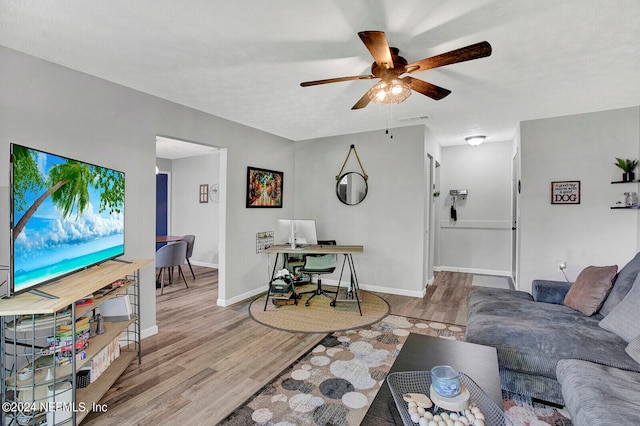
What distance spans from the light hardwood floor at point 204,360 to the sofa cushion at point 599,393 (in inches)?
71.8

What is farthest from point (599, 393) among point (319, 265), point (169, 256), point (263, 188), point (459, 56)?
point (169, 256)

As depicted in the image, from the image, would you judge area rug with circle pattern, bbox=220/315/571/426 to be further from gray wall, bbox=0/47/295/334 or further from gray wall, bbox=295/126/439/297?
gray wall, bbox=0/47/295/334

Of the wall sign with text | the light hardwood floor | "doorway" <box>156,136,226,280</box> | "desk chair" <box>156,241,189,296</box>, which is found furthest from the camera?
"doorway" <box>156,136,226,280</box>

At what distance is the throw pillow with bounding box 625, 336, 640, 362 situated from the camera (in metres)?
1.74

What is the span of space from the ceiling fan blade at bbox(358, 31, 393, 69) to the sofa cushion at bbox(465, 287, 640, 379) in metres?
1.95

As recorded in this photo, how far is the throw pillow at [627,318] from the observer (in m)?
1.91

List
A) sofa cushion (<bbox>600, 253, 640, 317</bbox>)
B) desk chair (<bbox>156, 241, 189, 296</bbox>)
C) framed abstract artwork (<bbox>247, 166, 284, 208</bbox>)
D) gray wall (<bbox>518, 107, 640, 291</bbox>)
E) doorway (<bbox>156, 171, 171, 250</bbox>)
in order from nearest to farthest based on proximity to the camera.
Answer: sofa cushion (<bbox>600, 253, 640, 317</bbox>), gray wall (<bbox>518, 107, 640, 291</bbox>), framed abstract artwork (<bbox>247, 166, 284, 208</bbox>), desk chair (<bbox>156, 241, 189, 296</bbox>), doorway (<bbox>156, 171, 171, 250</bbox>)

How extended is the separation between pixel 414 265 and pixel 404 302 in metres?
0.56

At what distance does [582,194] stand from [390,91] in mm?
3073

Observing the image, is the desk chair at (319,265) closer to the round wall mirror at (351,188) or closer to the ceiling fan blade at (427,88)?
the round wall mirror at (351,188)

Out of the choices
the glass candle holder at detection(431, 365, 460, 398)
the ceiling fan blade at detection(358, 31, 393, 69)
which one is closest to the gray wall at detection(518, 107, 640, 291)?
the ceiling fan blade at detection(358, 31, 393, 69)

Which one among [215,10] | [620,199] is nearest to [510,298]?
[620,199]

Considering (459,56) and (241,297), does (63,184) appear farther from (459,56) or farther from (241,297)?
(241,297)

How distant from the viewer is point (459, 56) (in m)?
1.79
